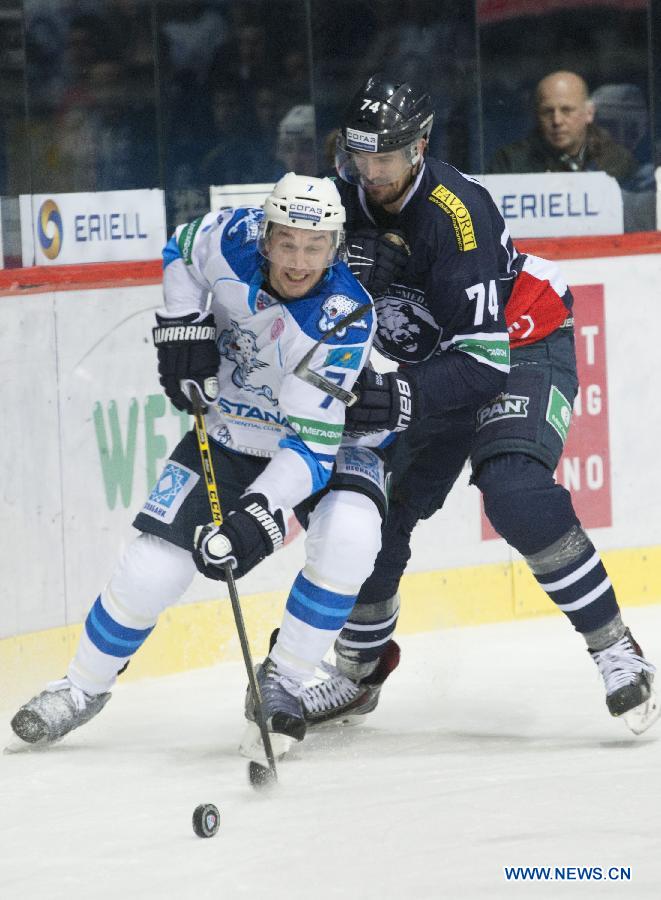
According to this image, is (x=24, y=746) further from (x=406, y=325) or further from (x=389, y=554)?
(x=406, y=325)

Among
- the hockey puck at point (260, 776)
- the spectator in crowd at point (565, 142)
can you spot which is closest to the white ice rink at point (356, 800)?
the hockey puck at point (260, 776)

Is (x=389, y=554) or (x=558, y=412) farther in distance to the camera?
(x=389, y=554)

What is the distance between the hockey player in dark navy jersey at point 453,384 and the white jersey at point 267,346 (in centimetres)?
11

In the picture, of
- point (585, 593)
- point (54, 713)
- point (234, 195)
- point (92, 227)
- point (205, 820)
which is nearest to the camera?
point (205, 820)

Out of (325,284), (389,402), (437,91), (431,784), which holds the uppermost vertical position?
(437,91)

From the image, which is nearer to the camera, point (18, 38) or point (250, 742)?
point (250, 742)

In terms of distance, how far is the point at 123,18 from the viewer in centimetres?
544

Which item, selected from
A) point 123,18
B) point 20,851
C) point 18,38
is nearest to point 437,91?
point 123,18

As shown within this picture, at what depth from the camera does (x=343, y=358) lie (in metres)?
3.34

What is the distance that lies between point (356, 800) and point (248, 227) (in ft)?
3.69

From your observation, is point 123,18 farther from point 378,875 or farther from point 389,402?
point 378,875

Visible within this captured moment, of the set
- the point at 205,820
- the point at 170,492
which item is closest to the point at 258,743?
the point at 205,820

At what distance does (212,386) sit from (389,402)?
0.35 m

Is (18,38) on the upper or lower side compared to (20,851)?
upper
